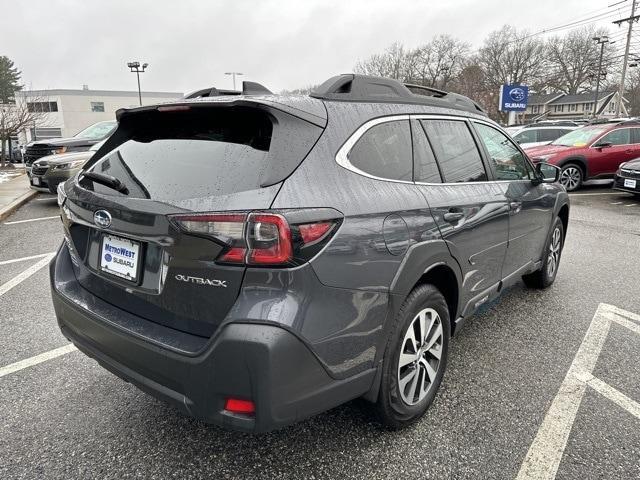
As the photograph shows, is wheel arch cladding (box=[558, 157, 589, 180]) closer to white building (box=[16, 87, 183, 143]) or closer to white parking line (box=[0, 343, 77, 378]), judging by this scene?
white parking line (box=[0, 343, 77, 378])

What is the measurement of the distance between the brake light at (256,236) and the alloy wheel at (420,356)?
2.73ft

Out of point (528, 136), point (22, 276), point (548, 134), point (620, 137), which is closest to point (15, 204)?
point (22, 276)

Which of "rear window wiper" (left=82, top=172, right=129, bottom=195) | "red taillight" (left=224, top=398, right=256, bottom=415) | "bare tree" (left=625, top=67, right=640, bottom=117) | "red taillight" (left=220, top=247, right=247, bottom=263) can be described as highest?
"bare tree" (left=625, top=67, right=640, bottom=117)

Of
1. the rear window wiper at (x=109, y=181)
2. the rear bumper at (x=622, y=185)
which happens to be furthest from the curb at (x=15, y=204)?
the rear bumper at (x=622, y=185)

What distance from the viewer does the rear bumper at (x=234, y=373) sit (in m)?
1.62

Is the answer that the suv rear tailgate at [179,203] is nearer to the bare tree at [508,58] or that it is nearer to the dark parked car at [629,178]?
the dark parked car at [629,178]

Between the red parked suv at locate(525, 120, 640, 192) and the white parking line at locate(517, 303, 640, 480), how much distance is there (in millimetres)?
8653

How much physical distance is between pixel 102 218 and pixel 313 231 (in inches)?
39.0

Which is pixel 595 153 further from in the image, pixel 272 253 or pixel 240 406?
pixel 240 406

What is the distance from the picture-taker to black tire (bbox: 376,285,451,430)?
6.91ft

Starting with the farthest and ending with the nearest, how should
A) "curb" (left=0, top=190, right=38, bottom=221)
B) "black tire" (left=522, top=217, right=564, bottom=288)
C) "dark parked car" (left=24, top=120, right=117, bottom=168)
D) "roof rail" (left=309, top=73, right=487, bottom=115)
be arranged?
"dark parked car" (left=24, top=120, right=117, bottom=168) < "curb" (left=0, top=190, right=38, bottom=221) < "black tire" (left=522, top=217, right=564, bottom=288) < "roof rail" (left=309, top=73, right=487, bottom=115)

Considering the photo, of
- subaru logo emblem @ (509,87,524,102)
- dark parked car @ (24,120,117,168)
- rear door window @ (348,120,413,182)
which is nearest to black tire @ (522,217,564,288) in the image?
rear door window @ (348,120,413,182)

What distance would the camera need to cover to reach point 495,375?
290cm

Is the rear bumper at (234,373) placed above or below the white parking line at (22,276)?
above
